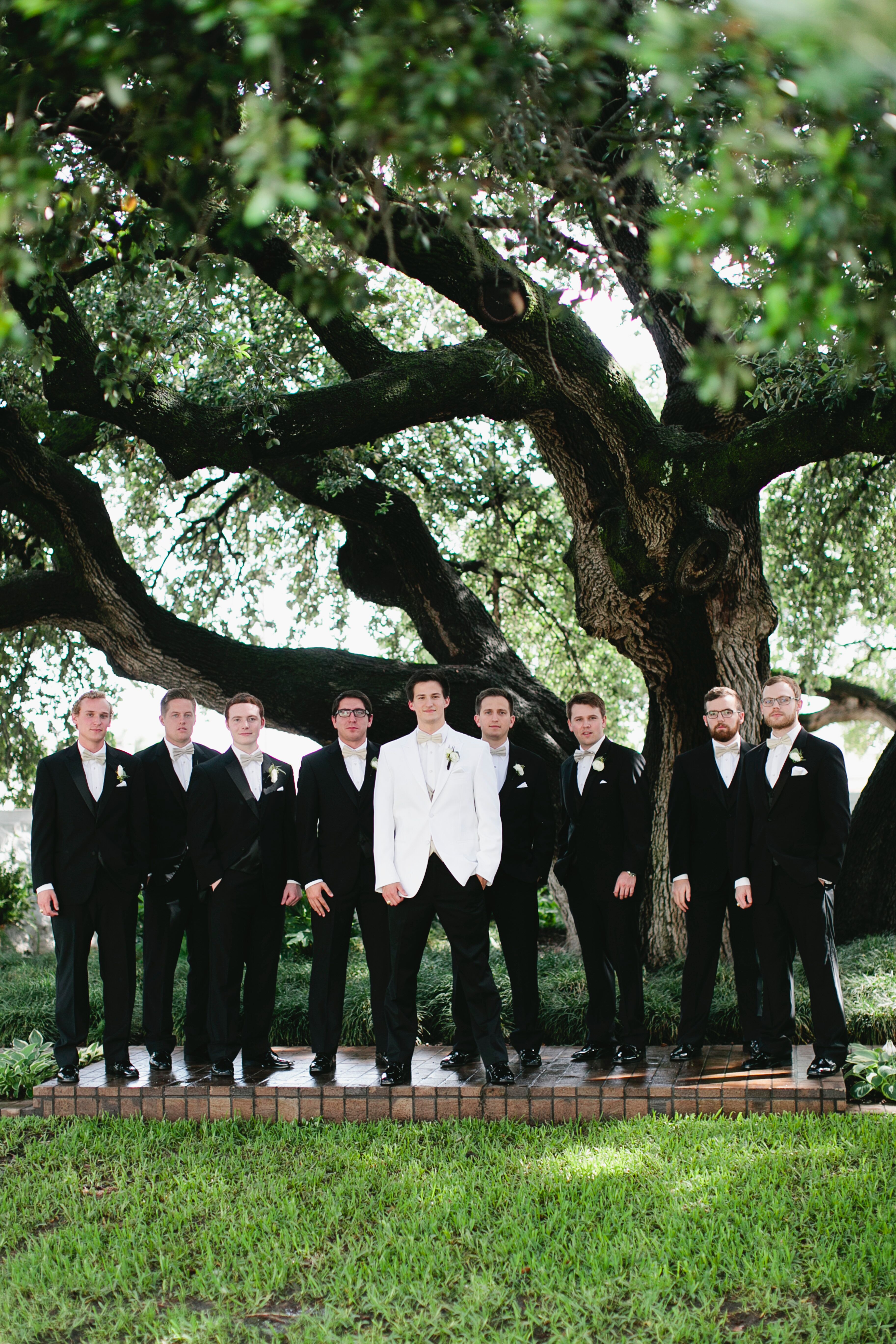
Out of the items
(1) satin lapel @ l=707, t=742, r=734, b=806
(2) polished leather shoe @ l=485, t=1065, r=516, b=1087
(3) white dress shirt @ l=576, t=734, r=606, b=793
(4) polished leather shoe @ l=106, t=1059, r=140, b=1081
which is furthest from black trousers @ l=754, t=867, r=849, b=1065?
(4) polished leather shoe @ l=106, t=1059, r=140, b=1081

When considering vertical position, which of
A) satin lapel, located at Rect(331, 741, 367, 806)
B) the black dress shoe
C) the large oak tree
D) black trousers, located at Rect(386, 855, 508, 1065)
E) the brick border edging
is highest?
the large oak tree

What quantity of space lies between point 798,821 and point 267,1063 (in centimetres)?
314

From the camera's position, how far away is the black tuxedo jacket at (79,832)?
602 centimetres

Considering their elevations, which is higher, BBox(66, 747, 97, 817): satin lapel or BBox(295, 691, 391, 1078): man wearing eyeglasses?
BBox(66, 747, 97, 817): satin lapel

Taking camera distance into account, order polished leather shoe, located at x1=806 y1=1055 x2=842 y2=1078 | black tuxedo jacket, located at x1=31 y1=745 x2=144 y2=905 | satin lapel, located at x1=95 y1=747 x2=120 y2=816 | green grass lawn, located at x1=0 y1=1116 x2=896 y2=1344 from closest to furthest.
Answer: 1. green grass lawn, located at x1=0 y1=1116 x2=896 y2=1344
2. polished leather shoe, located at x1=806 y1=1055 x2=842 y2=1078
3. black tuxedo jacket, located at x1=31 y1=745 x2=144 y2=905
4. satin lapel, located at x1=95 y1=747 x2=120 y2=816

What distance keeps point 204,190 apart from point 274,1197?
3.73m

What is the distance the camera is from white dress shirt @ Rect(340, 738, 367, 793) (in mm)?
6184

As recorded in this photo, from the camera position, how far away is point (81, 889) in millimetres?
6020

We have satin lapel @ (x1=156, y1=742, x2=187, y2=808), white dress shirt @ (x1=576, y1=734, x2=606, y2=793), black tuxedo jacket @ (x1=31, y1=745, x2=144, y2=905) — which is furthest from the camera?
satin lapel @ (x1=156, y1=742, x2=187, y2=808)

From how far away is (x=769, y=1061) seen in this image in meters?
5.75

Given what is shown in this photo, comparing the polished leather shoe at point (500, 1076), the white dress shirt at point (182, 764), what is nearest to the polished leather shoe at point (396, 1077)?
the polished leather shoe at point (500, 1076)

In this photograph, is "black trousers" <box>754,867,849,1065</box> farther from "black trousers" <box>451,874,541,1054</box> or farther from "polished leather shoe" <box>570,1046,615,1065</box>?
"black trousers" <box>451,874,541,1054</box>

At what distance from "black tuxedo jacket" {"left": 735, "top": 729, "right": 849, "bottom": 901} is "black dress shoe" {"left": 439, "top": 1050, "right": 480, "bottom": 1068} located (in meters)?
1.75

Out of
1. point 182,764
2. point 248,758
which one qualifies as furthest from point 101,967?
point 248,758
